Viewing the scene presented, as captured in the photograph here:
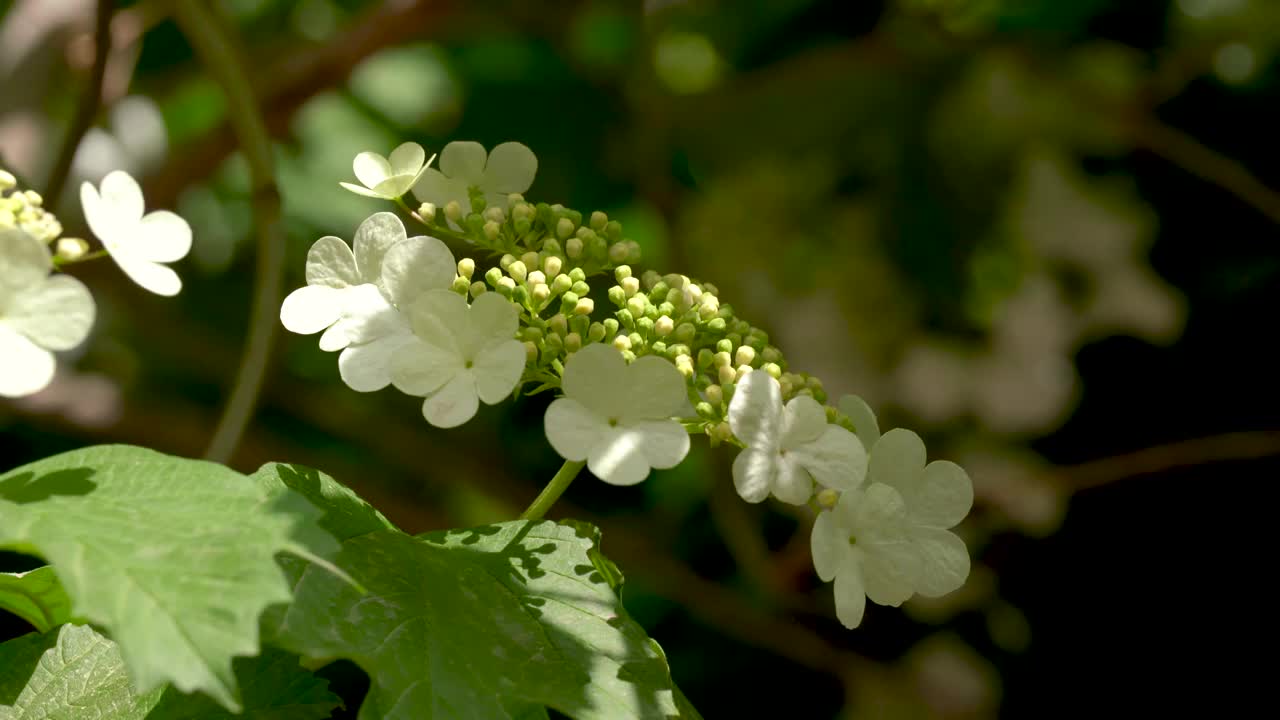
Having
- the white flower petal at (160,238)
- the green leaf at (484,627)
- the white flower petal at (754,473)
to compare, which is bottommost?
the green leaf at (484,627)

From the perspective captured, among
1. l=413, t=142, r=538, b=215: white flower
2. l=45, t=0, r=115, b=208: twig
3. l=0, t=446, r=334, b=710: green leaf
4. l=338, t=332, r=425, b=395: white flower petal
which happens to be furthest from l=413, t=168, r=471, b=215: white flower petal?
l=45, t=0, r=115, b=208: twig

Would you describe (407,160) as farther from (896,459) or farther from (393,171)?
(896,459)

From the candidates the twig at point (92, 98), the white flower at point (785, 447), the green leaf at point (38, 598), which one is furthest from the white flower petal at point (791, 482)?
the twig at point (92, 98)

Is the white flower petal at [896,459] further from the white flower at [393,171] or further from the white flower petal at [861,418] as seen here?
the white flower at [393,171]

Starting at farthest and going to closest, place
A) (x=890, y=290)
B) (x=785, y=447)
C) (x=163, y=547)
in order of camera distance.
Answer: (x=890, y=290) → (x=785, y=447) → (x=163, y=547)

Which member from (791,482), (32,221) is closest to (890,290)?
(791,482)
